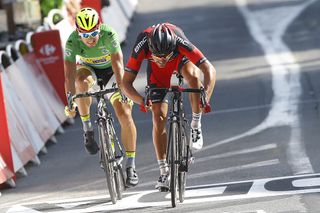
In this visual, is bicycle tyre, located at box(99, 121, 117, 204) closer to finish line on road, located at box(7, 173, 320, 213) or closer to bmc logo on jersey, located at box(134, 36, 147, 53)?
finish line on road, located at box(7, 173, 320, 213)

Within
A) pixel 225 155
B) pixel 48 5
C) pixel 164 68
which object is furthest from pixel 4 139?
pixel 48 5

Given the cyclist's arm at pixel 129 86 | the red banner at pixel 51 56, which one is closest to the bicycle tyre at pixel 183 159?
the cyclist's arm at pixel 129 86

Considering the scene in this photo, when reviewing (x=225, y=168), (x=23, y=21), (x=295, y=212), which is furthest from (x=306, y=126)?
(x=23, y=21)

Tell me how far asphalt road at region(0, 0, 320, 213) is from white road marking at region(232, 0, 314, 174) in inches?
0.8

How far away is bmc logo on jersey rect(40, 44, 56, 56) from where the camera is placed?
713 inches

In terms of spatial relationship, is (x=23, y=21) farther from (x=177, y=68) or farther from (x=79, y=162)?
(x=177, y=68)

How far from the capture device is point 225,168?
13055 mm

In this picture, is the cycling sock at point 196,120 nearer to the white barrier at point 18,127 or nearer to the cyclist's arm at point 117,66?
the cyclist's arm at point 117,66

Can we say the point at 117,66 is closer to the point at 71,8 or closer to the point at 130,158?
the point at 130,158

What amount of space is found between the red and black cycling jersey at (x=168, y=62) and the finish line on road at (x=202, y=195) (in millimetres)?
1211

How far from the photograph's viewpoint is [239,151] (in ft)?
46.3

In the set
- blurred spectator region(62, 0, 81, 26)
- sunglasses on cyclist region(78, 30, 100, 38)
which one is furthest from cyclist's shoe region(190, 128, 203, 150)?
blurred spectator region(62, 0, 81, 26)

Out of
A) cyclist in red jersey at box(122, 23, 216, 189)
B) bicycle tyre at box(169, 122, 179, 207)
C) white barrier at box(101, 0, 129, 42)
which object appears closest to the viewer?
cyclist in red jersey at box(122, 23, 216, 189)

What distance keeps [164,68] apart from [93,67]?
1180mm
